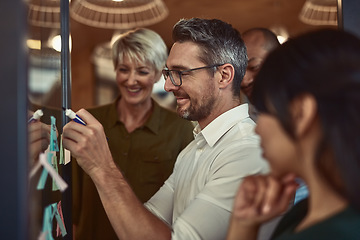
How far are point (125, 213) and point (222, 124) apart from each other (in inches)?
17.9

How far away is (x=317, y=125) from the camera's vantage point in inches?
30.3

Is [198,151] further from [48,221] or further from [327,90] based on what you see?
[327,90]

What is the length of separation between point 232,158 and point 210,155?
0.14m

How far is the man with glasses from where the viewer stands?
129 cm

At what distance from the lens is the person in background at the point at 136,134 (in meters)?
2.24

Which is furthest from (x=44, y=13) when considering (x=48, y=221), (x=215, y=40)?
(x=215, y=40)

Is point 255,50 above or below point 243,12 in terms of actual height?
below

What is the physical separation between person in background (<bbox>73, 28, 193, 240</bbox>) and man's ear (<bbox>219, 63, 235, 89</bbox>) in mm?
693

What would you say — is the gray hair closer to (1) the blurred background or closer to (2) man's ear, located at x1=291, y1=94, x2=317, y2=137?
(1) the blurred background

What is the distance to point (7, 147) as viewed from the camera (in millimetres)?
777

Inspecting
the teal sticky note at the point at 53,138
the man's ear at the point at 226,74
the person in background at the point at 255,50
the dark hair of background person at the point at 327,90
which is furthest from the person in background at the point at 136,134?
the dark hair of background person at the point at 327,90

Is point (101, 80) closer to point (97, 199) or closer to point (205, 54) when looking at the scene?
point (97, 199)

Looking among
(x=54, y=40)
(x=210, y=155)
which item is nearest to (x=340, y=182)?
(x=210, y=155)

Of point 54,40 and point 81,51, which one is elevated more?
point 54,40
